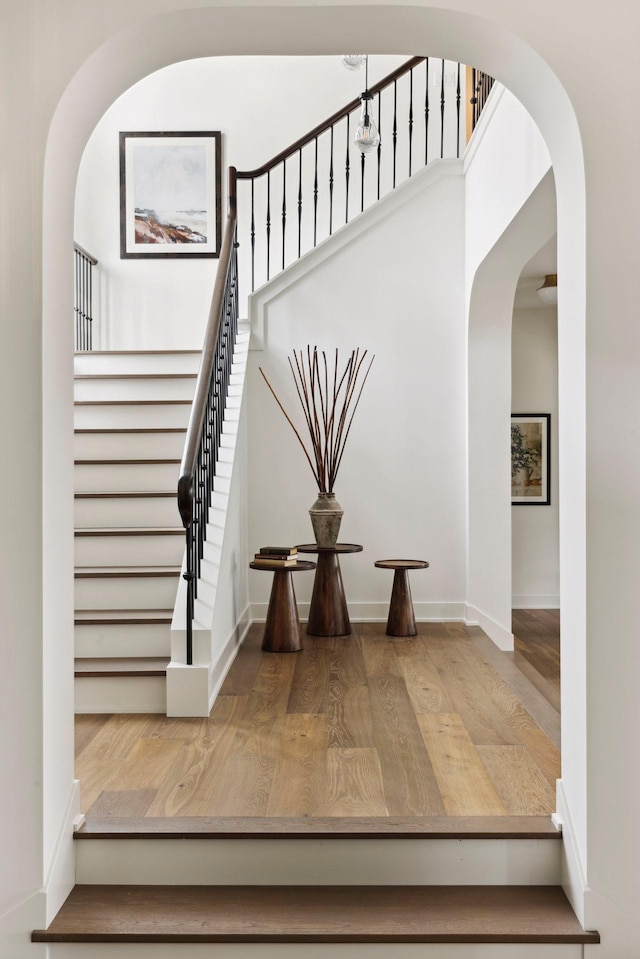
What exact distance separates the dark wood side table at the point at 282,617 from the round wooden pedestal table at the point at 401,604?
0.69 metres

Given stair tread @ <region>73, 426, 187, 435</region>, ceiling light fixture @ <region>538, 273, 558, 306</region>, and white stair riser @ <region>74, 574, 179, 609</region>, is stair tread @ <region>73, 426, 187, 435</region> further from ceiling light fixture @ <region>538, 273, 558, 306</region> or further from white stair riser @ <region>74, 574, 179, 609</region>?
ceiling light fixture @ <region>538, 273, 558, 306</region>

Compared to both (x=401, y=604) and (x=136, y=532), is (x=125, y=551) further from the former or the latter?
(x=401, y=604)

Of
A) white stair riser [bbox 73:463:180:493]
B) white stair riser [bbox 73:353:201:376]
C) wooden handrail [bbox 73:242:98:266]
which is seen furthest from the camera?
wooden handrail [bbox 73:242:98:266]

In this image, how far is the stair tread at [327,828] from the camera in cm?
218

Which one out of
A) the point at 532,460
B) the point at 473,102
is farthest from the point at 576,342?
the point at 532,460

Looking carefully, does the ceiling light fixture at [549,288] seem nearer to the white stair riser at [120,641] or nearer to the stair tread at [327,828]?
the white stair riser at [120,641]

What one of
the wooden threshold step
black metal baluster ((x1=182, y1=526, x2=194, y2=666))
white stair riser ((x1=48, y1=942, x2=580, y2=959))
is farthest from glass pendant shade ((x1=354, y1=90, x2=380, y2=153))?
white stair riser ((x1=48, y1=942, x2=580, y2=959))

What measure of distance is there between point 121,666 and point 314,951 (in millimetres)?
1790

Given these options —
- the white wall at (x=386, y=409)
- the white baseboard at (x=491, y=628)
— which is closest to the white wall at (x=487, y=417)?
the white baseboard at (x=491, y=628)

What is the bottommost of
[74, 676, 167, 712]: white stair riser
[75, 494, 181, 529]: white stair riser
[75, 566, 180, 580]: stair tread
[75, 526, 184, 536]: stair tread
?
[74, 676, 167, 712]: white stair riser

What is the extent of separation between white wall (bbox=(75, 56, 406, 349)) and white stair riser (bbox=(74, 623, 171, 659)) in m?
3.60

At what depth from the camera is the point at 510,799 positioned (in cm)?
241

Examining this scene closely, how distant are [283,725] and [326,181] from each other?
4869 millimetres

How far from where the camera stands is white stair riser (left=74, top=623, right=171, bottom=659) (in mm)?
3611
